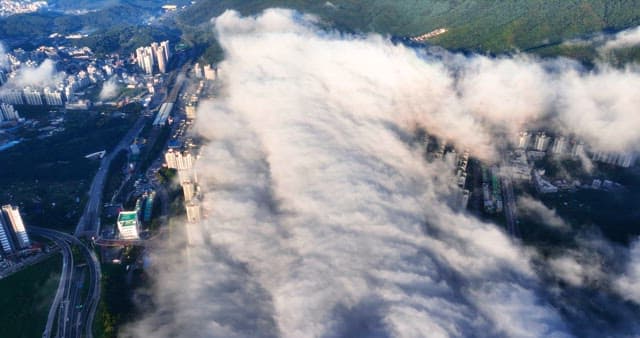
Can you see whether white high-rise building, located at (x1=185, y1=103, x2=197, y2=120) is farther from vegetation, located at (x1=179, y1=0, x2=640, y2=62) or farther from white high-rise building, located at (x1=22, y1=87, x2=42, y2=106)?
vegetation, located at (x1=179, y1=0, x2=640, y2=62)

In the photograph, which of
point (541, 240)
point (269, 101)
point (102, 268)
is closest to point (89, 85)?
point (269, 101)

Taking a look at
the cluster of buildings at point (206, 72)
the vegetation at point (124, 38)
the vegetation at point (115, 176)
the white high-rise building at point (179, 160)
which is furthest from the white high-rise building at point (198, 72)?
the white high-rise building at point (179, 160)

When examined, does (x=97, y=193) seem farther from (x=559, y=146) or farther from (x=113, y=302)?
(x=559, y=146)

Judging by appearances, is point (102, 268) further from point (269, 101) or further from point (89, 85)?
point (89, 85)

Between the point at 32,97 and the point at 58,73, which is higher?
the point at 58,73

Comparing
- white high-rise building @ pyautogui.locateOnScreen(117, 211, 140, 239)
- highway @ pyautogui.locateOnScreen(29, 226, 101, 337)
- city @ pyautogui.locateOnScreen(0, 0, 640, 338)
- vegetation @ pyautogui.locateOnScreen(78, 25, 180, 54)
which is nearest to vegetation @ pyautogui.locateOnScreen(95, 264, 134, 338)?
city @ pyautogui.locateOnScreen(0, 0, 640, 338)

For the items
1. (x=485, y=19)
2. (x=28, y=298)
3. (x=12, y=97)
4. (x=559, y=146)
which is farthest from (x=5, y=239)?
(x=485, y=19)
